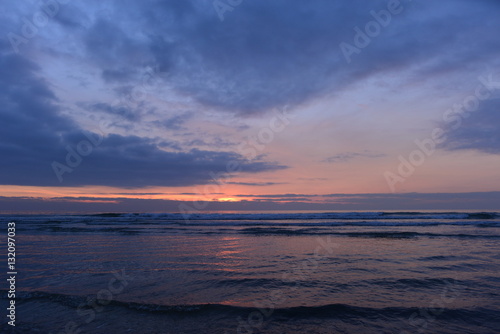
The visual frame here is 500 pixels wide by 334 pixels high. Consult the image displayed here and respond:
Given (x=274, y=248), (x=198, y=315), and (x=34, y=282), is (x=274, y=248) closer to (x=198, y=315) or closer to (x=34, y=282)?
(x=198, y=315)

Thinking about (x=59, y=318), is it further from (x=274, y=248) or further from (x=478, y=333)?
(x=274, y=248)

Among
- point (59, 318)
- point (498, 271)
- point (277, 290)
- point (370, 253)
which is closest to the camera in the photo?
point (59, 318)

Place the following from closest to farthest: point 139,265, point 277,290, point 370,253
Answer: point 277,290, point 139,265, point 370,253

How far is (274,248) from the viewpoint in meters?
16.9

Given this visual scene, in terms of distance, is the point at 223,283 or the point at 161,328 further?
the point at 223,283

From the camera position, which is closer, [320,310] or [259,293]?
[320,310]

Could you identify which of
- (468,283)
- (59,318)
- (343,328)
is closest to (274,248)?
(468,283)

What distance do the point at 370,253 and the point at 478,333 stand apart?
9.10 metres

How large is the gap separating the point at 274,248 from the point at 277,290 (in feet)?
27.5

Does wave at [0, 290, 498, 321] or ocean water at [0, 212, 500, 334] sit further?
wave at [0, 290, 498, 321]

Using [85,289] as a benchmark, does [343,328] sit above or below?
below

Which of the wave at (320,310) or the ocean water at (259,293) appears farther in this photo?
the wave at (320,310)

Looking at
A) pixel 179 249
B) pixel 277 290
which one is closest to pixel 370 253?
pixel 277 290

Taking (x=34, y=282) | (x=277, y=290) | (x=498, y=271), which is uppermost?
(x=34, y=282)
